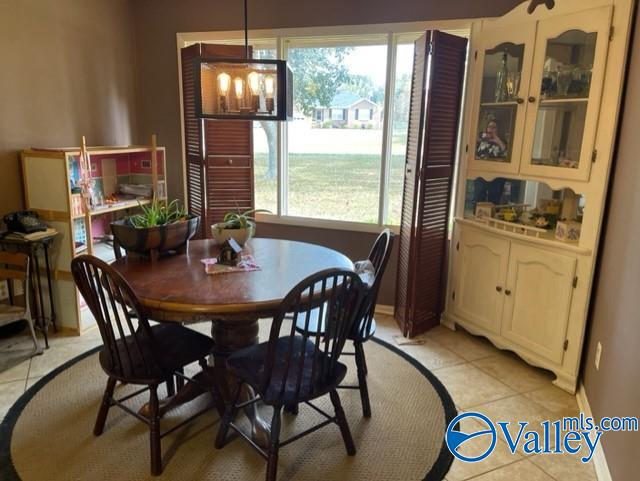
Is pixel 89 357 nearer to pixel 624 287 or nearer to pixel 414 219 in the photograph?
pixel 414 219

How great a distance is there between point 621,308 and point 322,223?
2.35 metres

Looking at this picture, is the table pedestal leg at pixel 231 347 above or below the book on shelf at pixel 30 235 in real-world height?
below

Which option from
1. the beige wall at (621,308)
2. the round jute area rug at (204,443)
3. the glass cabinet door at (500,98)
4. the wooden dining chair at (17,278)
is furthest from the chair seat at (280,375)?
the glass cabinet door at (500,98)

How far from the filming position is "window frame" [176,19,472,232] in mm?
3438

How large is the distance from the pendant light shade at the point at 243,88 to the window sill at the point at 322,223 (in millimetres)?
1696

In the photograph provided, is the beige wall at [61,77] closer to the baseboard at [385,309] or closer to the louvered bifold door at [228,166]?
the louvered bifold door at [228,166]

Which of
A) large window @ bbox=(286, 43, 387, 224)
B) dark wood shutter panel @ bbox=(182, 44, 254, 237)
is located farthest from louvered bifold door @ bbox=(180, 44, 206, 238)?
large window @ bbox=(286, 43, 387, 224)

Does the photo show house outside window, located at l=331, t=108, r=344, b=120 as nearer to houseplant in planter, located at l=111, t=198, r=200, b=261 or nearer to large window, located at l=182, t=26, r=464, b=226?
large window, located at l=182, t=26, r=464, b=226

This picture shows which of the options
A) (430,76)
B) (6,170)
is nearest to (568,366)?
(430,76)

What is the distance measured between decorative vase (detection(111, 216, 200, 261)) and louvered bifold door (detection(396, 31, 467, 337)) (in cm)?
161

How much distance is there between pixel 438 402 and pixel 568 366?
81cm

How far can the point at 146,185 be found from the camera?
3965mm

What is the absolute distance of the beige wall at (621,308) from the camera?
1.84 m

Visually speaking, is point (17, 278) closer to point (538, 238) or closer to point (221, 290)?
point (221, 290)
